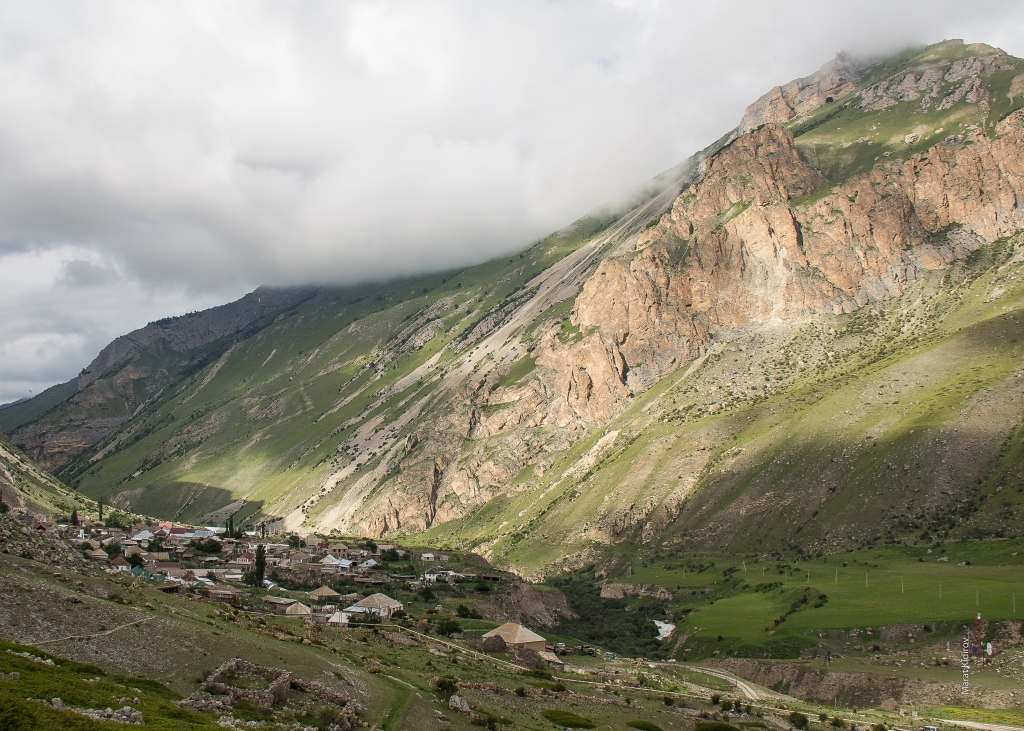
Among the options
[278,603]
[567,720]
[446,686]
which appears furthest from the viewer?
[278,603]

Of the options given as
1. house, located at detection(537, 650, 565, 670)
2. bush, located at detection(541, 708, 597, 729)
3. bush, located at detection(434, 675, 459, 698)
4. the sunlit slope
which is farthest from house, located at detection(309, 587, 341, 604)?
the sunlit slope

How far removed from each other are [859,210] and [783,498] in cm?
9029

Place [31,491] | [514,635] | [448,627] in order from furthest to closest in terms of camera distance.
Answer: [31,491] < [448,627] < [514,635]

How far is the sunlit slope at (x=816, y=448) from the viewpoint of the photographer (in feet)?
337

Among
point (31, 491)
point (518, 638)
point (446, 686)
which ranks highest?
point (31, 491)

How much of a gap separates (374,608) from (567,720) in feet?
106

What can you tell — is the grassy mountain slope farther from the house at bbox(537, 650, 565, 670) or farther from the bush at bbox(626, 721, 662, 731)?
the bush at bbox(626, 721, 662, 731)

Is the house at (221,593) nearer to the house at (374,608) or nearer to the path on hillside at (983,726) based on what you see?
the house at (374,608)

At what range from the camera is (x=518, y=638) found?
59.8m

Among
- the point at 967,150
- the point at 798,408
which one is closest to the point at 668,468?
the point at 798,408

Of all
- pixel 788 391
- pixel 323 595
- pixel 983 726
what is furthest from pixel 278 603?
pixel 788 391

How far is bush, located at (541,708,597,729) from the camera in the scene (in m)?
35.8

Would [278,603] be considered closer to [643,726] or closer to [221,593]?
[221,593]

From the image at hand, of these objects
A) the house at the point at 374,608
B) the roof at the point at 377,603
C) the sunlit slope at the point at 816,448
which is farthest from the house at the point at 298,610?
the sunlit slope at the point at 816,448
